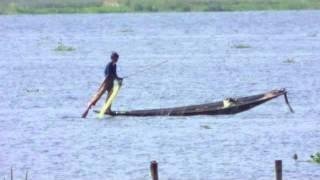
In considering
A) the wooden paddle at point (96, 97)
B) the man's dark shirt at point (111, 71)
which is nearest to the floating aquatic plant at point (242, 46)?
the wooden paddle at point (96, 97)

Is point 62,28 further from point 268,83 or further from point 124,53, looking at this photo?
point 268,83

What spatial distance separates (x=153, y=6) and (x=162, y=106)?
9805cm

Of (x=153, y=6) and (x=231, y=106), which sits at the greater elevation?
(x=153, y=6)

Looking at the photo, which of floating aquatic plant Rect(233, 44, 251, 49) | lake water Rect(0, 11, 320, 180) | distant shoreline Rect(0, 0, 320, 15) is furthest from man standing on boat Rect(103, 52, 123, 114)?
distant shoreline Rect(0, 0, 320, 15)

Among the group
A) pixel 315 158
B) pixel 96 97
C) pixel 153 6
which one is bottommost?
pixel 315 158

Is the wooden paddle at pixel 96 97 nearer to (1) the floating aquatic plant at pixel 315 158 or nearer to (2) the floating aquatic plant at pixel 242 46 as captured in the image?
(1) the floating aquatic plant at pixel 315 158

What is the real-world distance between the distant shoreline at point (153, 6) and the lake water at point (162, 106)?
3737cm

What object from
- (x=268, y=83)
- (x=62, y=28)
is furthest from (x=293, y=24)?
(x=268, y=83)

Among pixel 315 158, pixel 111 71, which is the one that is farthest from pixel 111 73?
pixel 315 158

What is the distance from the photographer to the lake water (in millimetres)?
34562

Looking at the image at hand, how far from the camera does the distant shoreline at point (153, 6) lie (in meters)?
142

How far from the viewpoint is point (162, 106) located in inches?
1912

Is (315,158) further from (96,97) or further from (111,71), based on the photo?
(96,97)

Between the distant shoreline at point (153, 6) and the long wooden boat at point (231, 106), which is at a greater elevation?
the distant shoreline at point (153, 6)
